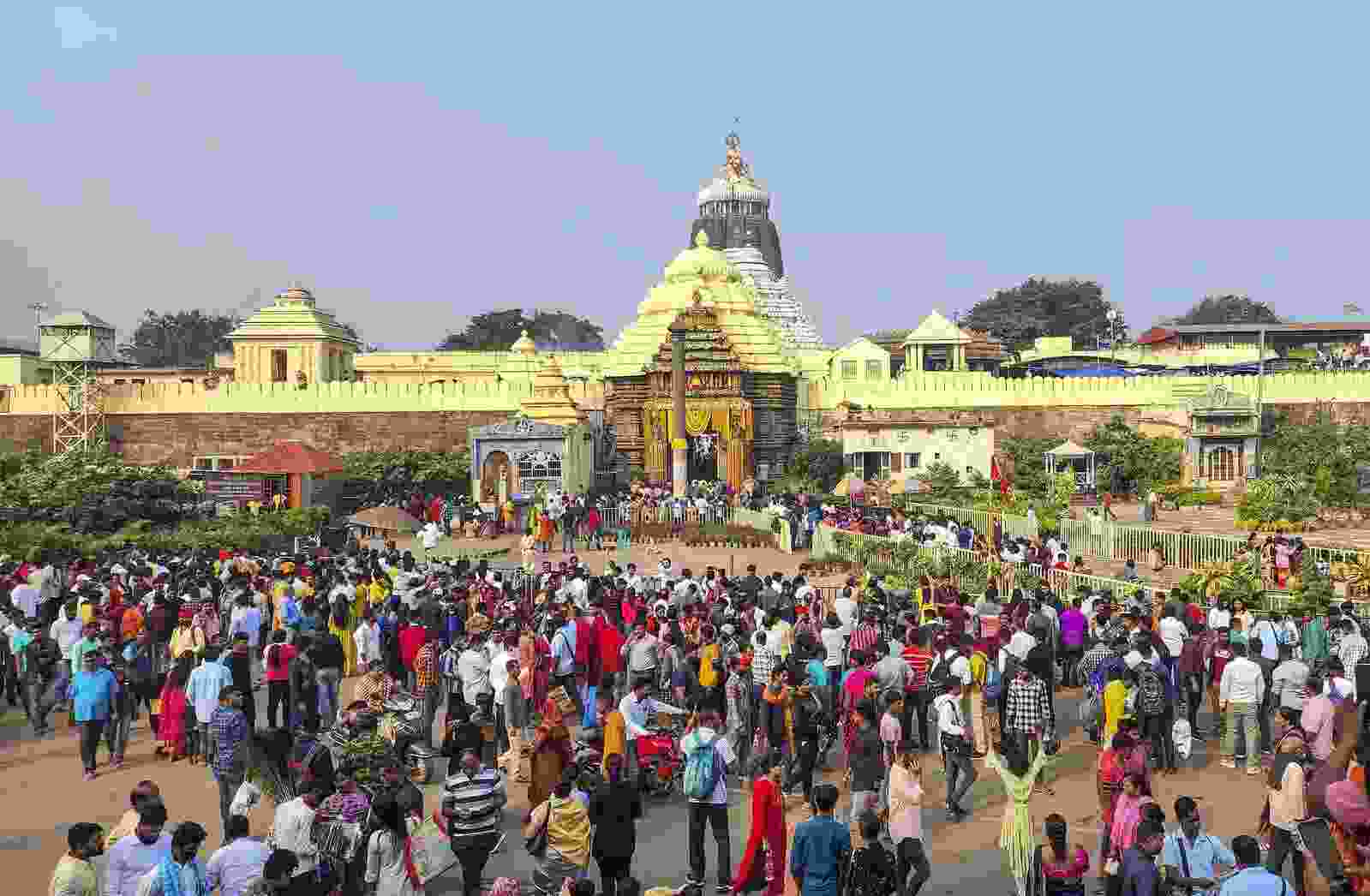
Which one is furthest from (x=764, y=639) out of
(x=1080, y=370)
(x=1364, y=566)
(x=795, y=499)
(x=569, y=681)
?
(x=1080, y=370)

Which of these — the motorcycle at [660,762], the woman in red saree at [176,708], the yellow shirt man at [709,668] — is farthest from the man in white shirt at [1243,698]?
the woman in red saree at [176,708]

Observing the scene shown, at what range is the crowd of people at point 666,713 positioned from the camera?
23.0 feet

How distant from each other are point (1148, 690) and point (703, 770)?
4.00 meters

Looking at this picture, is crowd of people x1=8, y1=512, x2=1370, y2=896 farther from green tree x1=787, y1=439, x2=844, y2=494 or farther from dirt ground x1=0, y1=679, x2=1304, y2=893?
green tree x1=787, y1=439, x2=844, y2=494

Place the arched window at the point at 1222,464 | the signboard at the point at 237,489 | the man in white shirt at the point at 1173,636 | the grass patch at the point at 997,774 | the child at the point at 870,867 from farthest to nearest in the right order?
the arched window at the point at 1222,464 → the signboard at the point at 237,489 → the man in white shirt at the point at 1173,636 → the grass patch at the point at 997,774 → the child at the point at 870,867

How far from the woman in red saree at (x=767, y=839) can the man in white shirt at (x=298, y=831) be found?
254 cm

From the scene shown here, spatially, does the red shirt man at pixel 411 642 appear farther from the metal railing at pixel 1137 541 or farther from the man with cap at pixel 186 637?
the metal railing at pixel 1137 541

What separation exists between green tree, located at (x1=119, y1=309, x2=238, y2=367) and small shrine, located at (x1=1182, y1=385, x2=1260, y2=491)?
2638 inches

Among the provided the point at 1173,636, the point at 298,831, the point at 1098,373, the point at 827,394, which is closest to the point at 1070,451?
the point at 827,394

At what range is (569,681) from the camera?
39.9 ft

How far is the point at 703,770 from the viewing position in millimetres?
8445

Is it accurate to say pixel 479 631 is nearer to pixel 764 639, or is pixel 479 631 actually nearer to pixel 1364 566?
pixel 764 639

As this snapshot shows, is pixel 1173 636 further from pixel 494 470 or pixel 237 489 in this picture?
pixel 237 489

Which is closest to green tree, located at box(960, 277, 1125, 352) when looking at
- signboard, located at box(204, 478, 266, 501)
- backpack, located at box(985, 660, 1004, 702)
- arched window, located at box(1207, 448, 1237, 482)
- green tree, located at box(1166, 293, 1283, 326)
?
green tree, located at box(1166, 293, 1283, 326)
